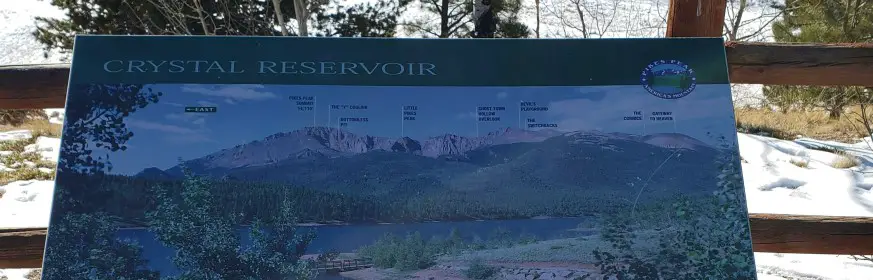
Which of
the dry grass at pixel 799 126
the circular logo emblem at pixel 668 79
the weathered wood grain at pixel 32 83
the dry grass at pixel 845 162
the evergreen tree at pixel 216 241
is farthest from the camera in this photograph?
the dry grass at pixel 799 126

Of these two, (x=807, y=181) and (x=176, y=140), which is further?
(x=807, y=181)

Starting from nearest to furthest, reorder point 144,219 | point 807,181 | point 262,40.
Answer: point 144,219, point 262,40, point 807,181

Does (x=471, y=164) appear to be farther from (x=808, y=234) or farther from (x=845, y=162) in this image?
(x=845, y=162)

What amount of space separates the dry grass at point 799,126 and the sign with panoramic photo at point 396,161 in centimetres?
646

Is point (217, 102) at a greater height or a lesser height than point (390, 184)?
greater

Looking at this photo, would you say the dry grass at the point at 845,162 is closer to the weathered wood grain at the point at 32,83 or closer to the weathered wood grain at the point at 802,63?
the weathered wood grain at the point at 802,63

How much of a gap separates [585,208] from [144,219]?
1.48m

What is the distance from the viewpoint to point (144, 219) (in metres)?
2.44

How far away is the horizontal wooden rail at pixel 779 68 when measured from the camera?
2951mm

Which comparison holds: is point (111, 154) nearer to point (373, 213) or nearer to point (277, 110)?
point (277, 110)

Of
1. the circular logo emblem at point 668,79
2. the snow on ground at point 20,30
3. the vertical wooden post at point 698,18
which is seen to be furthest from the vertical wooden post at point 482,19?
the snow on ground at point 20,30

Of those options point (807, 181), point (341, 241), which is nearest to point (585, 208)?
point (341, 241)

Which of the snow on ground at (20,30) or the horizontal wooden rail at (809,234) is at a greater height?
the snow on ground at (20,30)

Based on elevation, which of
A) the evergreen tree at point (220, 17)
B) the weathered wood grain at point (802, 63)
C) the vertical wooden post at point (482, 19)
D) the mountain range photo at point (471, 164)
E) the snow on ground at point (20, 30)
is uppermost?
the snow on ground at point (20, 30)
